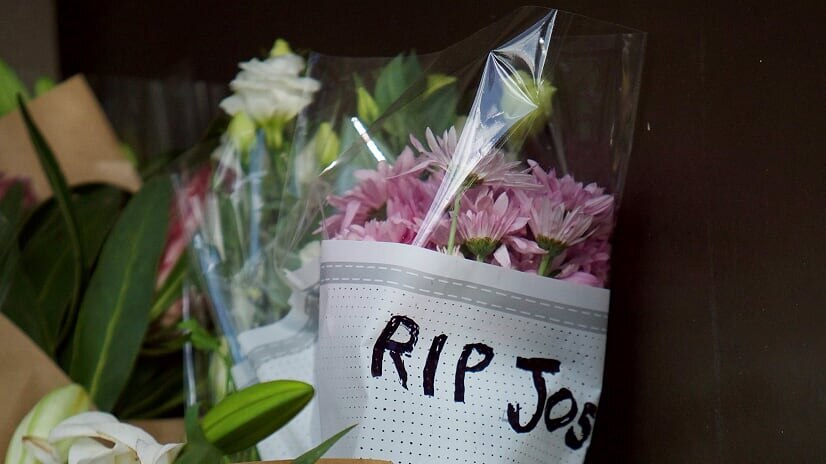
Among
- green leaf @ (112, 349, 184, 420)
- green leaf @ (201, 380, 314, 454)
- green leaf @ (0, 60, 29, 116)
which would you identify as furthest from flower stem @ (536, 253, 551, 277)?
green leaf @ (0, 60, 29, 116)

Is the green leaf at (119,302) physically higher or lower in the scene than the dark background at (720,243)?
lower

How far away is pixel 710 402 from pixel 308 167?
0.27 metres

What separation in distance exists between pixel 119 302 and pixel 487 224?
12.3 inches

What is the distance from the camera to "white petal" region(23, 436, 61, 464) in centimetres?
49

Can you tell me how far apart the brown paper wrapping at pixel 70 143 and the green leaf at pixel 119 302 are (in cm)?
9

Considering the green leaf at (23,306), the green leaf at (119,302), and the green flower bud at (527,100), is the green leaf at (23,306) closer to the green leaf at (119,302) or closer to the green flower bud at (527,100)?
the green leaf at (119,302)

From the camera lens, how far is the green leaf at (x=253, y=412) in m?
0.45

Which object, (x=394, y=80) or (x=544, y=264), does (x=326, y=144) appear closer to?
(x=394, y=80)

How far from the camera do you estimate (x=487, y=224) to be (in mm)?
447

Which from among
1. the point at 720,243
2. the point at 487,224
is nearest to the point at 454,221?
the point at 487,224

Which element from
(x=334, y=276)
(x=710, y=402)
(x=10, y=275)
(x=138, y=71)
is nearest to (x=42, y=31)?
(x=138, y=71)

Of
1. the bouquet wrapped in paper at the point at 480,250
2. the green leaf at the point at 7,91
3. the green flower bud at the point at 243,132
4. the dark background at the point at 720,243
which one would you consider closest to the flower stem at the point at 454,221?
the bouquet wrapped in paper at the point at 480,250

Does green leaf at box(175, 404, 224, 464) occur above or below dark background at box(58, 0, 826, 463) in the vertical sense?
below

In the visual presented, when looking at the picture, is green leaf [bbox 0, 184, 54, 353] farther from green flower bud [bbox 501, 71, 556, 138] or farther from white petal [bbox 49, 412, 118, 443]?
green flower bud [bbox 501, 71, 556, 138]
